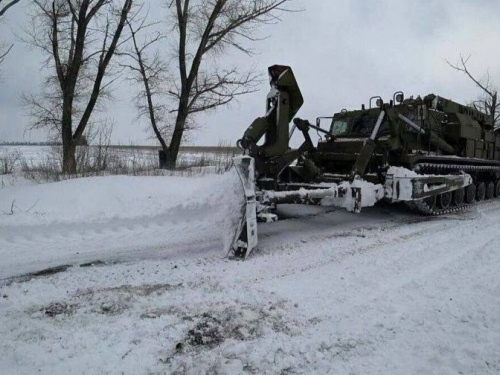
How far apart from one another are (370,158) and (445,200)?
9.02 ft

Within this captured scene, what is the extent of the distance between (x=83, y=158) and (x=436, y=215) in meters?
9.43

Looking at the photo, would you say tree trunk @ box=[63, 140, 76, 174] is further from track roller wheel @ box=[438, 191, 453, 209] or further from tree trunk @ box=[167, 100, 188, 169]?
track roller wheel @ box=[438, 191, 453, 209]

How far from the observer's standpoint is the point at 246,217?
16.5ft

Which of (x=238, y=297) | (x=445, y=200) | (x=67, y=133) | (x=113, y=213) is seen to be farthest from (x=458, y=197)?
(x=67, y=133)

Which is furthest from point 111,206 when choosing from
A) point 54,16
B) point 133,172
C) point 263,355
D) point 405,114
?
point 54,16

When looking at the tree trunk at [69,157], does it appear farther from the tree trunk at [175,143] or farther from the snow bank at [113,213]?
the tree trunk at [175,143]

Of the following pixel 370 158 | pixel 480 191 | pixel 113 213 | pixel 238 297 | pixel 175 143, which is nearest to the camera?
pixel 238 297

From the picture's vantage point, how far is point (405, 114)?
8.43 meters

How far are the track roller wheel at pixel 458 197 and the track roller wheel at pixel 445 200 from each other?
0.93 feet

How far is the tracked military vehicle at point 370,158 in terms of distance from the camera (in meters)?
5.86

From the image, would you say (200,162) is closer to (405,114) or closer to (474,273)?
(405,114)

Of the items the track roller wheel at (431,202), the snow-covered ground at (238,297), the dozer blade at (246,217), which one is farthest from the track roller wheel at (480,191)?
the dozer blade at (246,217)

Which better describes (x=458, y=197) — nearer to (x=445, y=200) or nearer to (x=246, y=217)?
(x=445, y=200)

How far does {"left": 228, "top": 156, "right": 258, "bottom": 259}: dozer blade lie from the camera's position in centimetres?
503
